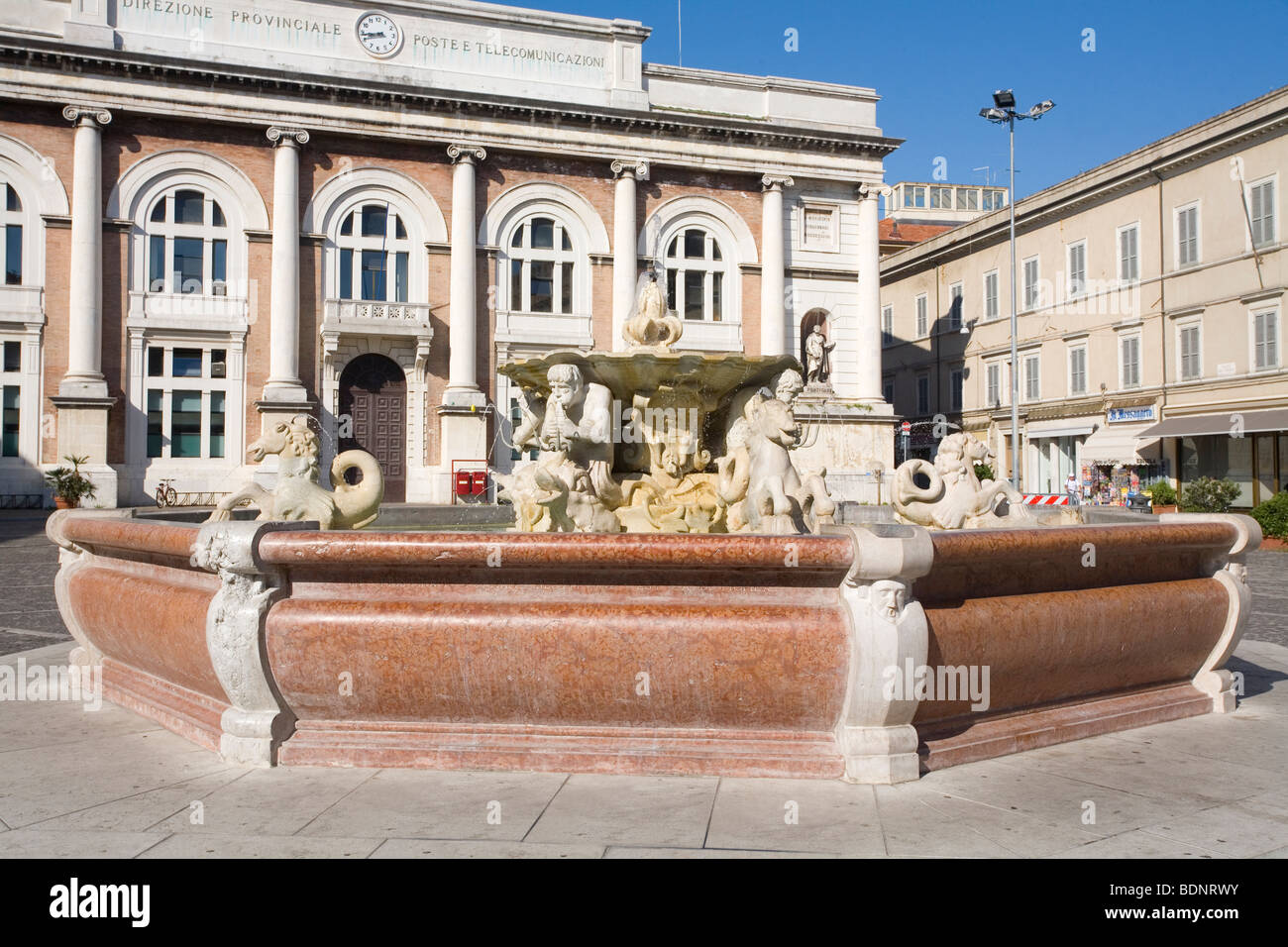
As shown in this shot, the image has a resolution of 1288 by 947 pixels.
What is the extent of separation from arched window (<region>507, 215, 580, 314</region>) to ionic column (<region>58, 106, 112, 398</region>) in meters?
12.1

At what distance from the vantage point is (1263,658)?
8.04 meters

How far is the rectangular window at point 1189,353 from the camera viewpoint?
103 feet

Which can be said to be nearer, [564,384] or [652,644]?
[652,644]

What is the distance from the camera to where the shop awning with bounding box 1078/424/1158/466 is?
108ft

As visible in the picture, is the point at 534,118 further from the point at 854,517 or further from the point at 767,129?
the point at 854,517

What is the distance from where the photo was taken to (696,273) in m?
34.4

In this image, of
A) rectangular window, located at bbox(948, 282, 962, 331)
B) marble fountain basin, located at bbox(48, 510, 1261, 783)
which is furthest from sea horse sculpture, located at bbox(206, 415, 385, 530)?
rectangular window, located at bbox(948, 282, 962, 331)

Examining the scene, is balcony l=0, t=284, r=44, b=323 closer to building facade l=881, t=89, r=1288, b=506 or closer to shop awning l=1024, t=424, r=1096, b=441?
building facade l=881, t=89, r=1288, b=506

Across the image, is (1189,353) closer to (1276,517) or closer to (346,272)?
(1276,517)

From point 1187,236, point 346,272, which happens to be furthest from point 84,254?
point 1187,236

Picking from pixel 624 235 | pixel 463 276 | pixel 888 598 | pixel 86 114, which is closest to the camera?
pixel 888 598

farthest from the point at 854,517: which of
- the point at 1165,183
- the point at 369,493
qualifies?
the point at 1165,183

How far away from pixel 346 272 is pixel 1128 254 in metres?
26.3

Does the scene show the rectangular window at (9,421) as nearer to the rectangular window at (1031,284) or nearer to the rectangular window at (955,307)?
the rectangular window at (1031,284)
